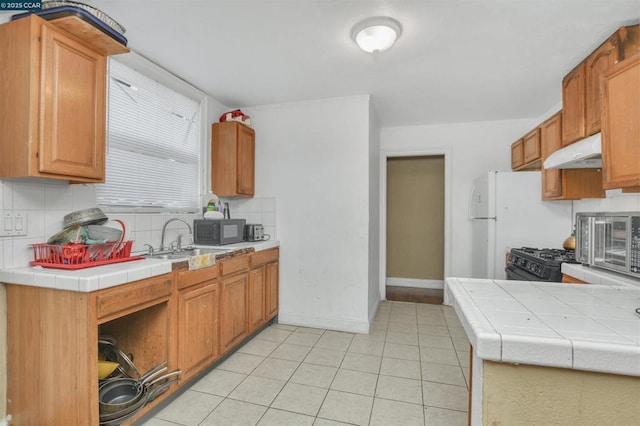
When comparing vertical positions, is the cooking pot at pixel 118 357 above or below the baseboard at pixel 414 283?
above

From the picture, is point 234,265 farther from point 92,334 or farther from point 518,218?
point 518,218

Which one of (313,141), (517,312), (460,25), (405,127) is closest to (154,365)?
(517,312)

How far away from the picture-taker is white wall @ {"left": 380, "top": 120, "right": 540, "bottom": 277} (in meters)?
4.02

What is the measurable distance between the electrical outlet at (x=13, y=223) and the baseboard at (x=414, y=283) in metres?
4.70

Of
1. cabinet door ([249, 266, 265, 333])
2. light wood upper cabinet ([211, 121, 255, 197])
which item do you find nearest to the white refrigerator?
cabinet door ([249, 266, 265, 333])

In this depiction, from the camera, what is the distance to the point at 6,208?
1646mm

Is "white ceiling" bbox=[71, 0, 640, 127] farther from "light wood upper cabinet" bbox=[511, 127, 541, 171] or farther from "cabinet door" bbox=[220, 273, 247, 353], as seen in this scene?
"cabinet door" bbox=[220, 273, 247, 353]

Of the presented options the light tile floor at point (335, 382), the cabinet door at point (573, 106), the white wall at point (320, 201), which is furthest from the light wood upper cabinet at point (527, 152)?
the light tile floor at point (335, 382)

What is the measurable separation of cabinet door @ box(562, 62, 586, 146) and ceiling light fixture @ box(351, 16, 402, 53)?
152cm

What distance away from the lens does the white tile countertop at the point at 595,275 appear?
1745 millimetres

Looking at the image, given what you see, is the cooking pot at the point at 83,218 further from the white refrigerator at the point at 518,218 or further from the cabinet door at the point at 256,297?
the white refrigerator at the point at 518,218

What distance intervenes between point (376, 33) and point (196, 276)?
2.03 meters

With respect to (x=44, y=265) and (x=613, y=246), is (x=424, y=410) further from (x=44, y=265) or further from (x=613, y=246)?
(x=44, y=265)

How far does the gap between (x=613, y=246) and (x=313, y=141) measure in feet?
8.36
